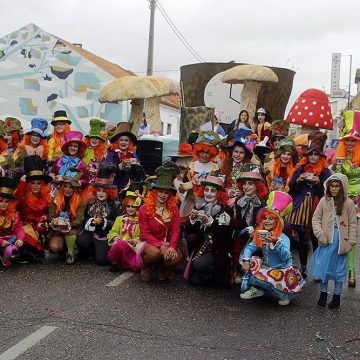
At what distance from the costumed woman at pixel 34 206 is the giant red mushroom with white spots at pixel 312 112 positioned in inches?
175

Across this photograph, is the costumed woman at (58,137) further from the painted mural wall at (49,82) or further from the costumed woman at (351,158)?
the painted mural wall at (49,82)

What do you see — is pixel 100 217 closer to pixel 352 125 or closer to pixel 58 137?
pixel 58 137

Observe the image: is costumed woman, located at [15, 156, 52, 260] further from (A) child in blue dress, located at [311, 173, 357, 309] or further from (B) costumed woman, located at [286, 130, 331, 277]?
(A) child in blue dress, located at [311, 173, 357, 309]

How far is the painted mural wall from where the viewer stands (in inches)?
803

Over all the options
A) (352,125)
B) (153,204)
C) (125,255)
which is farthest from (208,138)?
(352,125)

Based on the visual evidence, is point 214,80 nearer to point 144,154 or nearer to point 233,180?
point 144,154

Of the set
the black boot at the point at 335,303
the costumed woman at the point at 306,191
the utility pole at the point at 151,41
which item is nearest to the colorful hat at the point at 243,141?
the costumed woman at the point at 306,191

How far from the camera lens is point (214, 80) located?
1182 centimetres

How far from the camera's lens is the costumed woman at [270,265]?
5254 mm

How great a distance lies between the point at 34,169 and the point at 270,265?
134 inches

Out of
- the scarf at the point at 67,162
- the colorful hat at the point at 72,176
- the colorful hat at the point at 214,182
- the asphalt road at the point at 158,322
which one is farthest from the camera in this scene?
the scarf at the point at 67,162

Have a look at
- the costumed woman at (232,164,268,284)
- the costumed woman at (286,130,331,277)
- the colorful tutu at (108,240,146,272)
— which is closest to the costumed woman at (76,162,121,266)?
the colorful tutu at (108,240,146,272)

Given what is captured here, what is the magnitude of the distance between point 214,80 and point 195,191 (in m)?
5.97

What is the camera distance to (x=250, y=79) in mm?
10258
